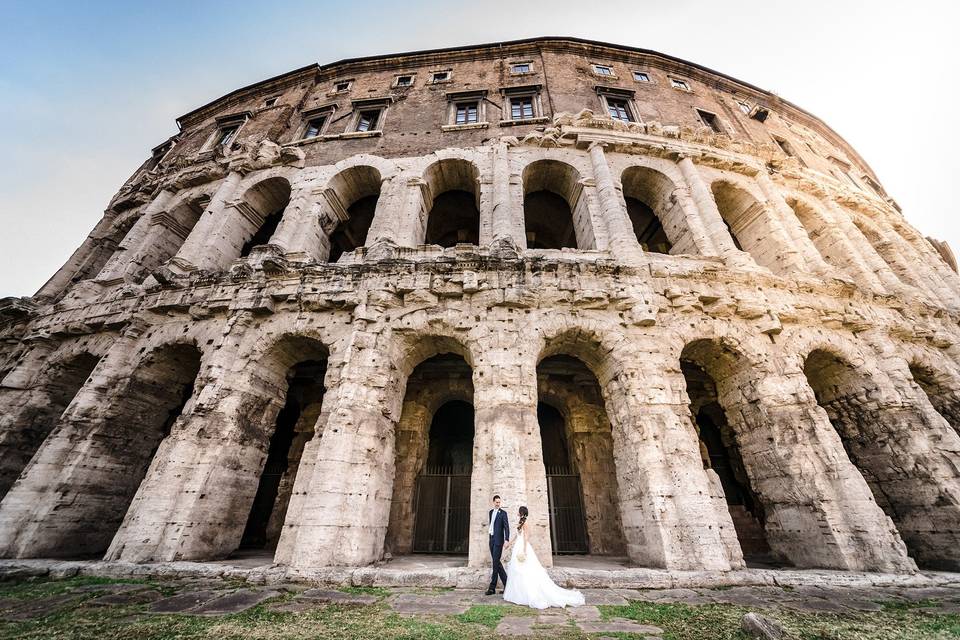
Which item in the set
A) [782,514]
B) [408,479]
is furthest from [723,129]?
[408,479]

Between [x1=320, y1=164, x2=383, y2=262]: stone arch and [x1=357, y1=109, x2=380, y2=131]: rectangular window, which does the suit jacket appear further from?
[x1=357, y1=109, x2=380, y2=131]: rectangular window

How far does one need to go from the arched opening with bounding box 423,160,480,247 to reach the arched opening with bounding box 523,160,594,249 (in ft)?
5.84

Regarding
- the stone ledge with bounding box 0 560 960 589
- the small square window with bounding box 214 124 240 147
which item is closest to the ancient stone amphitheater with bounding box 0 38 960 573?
the stone ledge with bounding box 0 560 960 589

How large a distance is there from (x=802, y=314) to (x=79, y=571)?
43.3ft

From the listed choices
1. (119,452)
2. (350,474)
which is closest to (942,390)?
(350,474)

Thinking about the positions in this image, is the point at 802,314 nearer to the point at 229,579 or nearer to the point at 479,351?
the point at 479,351

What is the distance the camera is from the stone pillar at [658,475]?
17.2ft

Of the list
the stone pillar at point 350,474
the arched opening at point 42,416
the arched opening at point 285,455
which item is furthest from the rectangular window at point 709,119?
the arched opening at point 42,416

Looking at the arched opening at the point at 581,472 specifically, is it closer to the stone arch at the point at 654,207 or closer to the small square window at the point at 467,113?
the stone arch at the point at 654,207

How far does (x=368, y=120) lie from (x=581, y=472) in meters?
14.2

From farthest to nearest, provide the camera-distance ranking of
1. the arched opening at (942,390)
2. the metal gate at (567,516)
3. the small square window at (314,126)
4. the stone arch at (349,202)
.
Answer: the small square window at (314,126) < the stone arch at (349,202) < the metal gate at (567,516) < the arched opening at (942,390)

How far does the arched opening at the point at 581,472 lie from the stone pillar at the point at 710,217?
4364 mm

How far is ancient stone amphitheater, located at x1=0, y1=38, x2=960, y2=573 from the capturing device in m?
5.83

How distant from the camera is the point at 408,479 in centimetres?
859
